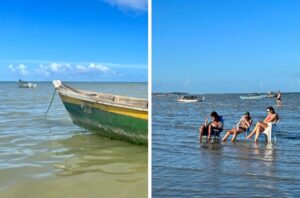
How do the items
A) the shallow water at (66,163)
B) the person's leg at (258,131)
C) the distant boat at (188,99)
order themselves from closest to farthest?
the shallow water at (66,163) < the person's leg at (258,131) < the distant boat at (188,99)

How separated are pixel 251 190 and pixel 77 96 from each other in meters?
1.77

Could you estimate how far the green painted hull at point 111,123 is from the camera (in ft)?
9.95

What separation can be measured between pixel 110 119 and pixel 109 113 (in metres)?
0.06

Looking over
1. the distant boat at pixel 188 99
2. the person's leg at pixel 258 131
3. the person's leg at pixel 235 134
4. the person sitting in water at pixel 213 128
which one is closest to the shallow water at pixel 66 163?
the person sitting in water at pixel 213 128

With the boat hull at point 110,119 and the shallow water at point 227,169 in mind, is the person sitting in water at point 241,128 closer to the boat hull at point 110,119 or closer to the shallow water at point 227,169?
the shallow water at point 227,169

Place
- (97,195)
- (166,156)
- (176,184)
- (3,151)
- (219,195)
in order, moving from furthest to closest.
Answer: (166,156) → (3,151) → (176,184) → (219,195) → (97,195)

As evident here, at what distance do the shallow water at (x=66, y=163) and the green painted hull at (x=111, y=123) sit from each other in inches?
2.2

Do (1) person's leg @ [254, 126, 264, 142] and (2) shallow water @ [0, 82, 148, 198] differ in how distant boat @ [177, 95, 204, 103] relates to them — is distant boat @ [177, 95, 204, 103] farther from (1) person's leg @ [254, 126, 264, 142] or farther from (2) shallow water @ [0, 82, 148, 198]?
(2) shallow water @ [0, 82, 148, 198]

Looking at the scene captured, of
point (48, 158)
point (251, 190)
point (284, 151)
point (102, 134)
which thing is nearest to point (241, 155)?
point (284, 151)

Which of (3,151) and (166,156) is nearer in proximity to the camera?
(3,151)

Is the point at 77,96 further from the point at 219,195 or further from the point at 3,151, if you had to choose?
the point at 219,195

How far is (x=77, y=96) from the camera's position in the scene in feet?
12.1

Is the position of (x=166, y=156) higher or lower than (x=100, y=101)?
lower

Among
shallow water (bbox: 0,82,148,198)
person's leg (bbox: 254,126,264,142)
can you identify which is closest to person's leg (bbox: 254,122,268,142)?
person's leg (bbox: 254,126,264,142)
